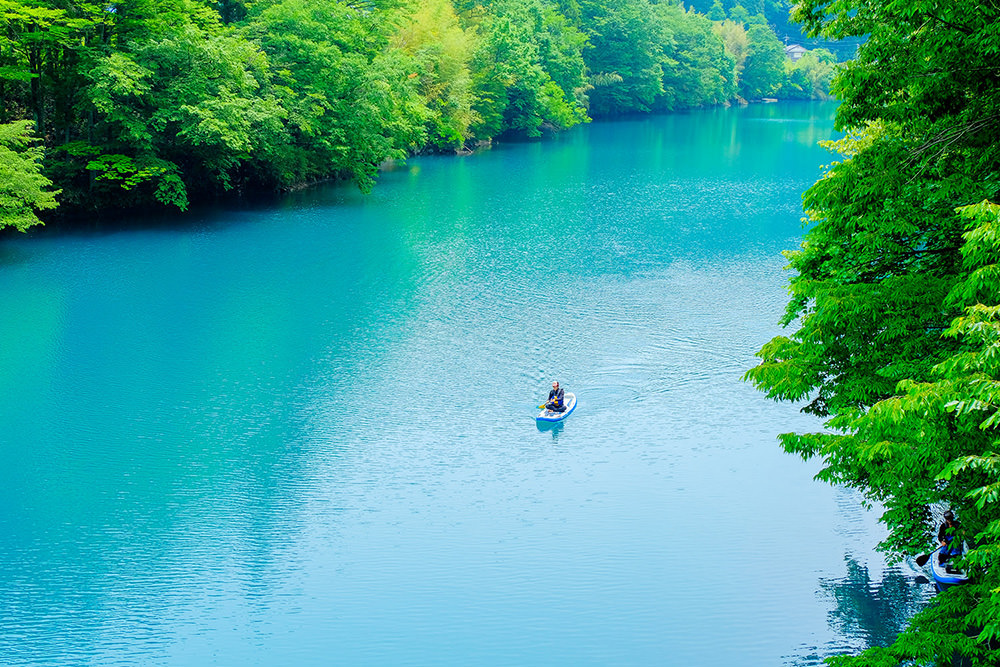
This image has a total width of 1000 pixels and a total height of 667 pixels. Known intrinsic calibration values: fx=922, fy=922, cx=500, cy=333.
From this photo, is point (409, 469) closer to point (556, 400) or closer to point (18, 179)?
point (556, 400)

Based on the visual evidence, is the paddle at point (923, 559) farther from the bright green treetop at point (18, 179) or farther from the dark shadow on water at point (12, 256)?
the dark shadow on water at point (12, 256)

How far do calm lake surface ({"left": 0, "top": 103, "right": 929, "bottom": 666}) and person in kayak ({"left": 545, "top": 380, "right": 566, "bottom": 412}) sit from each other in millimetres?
450

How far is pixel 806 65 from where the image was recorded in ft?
367

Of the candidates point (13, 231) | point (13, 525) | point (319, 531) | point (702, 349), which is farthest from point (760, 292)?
point (13, 231)

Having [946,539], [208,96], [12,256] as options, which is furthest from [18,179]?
[946,539]

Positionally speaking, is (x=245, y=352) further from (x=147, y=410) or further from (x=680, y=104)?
(x=680, y=104)

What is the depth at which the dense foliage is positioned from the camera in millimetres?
7680

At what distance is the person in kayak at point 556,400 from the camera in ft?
59.0

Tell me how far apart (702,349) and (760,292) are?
555 centimetres

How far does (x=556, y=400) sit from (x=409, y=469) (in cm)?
338

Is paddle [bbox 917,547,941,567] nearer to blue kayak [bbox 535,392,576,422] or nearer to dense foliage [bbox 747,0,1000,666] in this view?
dense foliage [bbox 747,0,1000,666]

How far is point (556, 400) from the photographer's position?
17984mm

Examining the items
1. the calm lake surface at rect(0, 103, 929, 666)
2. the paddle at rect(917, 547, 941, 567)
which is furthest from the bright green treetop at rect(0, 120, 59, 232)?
the paddle at rect(917, 547, 941, 567)

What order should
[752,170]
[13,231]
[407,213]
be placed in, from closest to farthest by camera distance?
1. [13,231]
2. [407,213]
3. [752,170]
